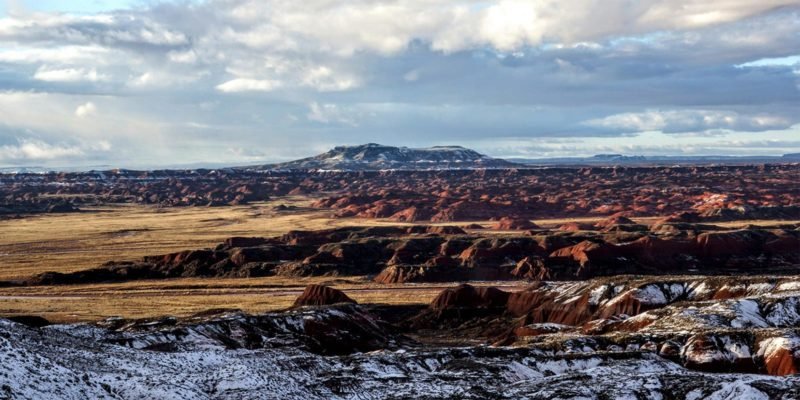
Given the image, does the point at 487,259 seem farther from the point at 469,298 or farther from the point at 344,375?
the point at 344,375

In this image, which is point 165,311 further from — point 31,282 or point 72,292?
point 31,282

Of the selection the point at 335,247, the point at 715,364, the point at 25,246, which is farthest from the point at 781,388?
the point at 25,246

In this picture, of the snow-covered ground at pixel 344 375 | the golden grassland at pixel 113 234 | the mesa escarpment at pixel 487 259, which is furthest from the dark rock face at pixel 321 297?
the golden grassland at pixel 113 234

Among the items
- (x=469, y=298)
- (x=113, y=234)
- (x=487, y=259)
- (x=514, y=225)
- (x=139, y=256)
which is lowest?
(x=139, y=256)

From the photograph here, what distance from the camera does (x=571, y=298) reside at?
228 feet

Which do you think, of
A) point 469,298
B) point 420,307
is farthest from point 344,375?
point 420,307

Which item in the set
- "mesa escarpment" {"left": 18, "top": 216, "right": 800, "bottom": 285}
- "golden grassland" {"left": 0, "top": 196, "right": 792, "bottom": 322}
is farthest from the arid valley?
"golden grassland" {"left": 0, "top": 196, "right": 792, "bottom": 322}

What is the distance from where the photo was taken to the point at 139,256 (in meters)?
125

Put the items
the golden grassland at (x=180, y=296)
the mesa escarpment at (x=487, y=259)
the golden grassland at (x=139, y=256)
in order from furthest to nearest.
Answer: the mesa escarpment at (x=487, y=259) < the golden grassland at (x=139, y=256) < the golden grassland at (x=180, y=296)

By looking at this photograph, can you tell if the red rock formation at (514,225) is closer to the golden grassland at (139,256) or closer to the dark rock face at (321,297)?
the golden grassland at (139,256)

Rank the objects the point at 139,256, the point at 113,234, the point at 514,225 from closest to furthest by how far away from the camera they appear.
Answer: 1. the point at 139,256
2. the point at 113,234
3. the point at 514,225

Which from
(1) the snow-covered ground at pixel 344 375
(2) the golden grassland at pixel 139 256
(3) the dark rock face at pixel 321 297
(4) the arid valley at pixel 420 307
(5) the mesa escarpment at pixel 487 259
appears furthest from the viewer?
(5) the mesa escarpment at pixel 487 259

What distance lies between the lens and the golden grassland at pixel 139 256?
82.1m

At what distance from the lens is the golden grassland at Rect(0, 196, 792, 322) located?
269ft
